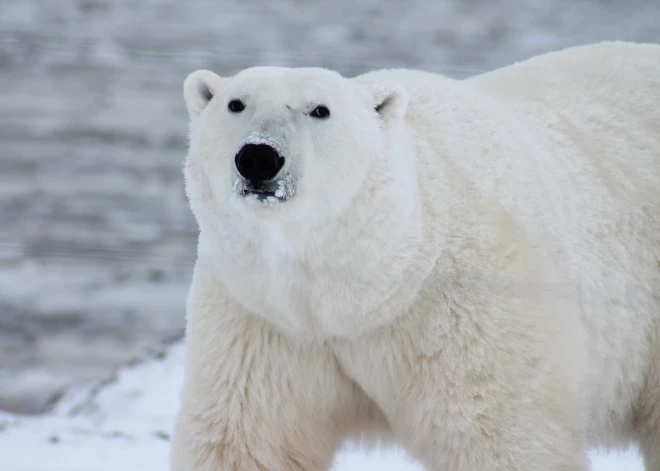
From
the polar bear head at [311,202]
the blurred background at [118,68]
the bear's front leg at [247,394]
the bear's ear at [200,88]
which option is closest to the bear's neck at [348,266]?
the polar bear head at [311,202]

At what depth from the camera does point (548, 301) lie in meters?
2.37

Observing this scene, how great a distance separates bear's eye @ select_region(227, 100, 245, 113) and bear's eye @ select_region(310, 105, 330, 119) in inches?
7.0

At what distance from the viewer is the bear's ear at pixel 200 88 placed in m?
2.39

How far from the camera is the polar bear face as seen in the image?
6.68ft

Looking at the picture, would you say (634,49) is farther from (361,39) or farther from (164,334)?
(164,334)

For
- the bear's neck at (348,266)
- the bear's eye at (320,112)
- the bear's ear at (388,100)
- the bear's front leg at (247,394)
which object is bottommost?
the bear's front leg at (247,394)

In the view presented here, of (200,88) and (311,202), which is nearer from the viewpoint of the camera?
(311,202)

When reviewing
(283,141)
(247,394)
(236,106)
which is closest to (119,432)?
(247,394)

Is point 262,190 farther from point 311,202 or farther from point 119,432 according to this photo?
point 119,432

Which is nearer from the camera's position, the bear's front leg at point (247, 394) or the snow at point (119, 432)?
the bear's front leg at point (247, 394)

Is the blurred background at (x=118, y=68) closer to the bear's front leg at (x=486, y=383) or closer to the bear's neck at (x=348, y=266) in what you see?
the bear's neck at (x=348, y=266)

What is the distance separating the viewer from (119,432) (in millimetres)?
3801

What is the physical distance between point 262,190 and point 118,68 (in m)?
0.48

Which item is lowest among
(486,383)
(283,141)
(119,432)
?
(119,432)
